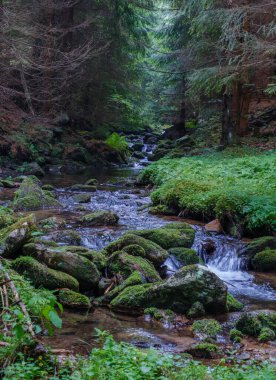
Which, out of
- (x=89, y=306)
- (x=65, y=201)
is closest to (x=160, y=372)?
Answer: (x=89, y=306)

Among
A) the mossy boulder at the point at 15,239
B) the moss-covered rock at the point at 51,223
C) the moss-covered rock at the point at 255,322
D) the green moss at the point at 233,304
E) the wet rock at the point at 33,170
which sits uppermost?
the mossy boulder at the point at 15,239

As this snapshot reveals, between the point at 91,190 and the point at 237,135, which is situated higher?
the point at 237,135

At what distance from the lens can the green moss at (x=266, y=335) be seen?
4734 mm

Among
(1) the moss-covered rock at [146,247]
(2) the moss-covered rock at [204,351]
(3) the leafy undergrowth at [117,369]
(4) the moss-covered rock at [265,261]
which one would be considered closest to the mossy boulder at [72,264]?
(1) the moss-covered rock at [146,247]

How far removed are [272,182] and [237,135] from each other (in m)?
7.81

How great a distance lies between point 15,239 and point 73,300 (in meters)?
1.36

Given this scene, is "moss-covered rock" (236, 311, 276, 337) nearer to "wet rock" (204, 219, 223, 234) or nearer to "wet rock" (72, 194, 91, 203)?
"wet rock" (204, 219, 223, 234)

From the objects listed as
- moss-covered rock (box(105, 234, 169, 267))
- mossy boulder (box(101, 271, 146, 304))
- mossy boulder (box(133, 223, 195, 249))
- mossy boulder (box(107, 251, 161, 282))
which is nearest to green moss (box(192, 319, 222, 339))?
mossy boulder (box(101, 271, 146, 304))

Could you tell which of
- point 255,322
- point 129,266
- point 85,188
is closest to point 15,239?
point 129,266

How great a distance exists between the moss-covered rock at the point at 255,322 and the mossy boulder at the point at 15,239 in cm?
320

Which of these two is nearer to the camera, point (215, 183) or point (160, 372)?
point (160, 372)

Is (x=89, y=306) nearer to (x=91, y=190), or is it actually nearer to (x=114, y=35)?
(x=91, y=190)

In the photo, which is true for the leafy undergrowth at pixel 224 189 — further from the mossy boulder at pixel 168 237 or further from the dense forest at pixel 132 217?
the mossy boulder at pixel 168 237

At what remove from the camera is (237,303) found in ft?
19.2
